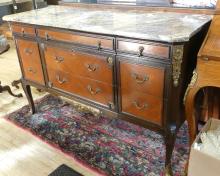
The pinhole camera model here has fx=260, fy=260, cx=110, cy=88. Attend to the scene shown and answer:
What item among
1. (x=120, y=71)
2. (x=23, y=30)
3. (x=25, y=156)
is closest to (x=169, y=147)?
(x=120, y=71)

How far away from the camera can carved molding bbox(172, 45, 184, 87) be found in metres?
1.38

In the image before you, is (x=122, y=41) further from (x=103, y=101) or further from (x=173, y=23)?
(x=103, y=101)

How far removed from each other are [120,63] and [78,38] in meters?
0.37

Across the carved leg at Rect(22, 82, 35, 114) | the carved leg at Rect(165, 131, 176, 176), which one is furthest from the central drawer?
the carved leg at Rect(22, 82, 35, 114)

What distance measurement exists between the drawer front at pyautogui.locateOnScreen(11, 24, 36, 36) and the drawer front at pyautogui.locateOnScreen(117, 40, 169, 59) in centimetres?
86

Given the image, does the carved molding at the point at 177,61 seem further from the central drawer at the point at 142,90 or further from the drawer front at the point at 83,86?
the drawer front at the point at 83,86

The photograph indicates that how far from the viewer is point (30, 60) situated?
89.0 inches

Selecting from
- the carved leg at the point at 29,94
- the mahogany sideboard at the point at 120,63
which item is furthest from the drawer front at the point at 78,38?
the carved leg at the point at 29,94

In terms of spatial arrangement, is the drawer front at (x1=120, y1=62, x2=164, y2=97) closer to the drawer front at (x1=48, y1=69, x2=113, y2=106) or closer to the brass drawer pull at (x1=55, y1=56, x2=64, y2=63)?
the drawer front at (x1=48, y1=69, x2=113, y2=106)

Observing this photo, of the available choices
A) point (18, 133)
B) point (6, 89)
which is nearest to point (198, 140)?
point (18, 133)

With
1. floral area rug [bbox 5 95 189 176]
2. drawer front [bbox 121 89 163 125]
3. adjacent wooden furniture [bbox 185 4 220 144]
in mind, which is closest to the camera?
adjacent wooden furniture [bbox 185 4 220 144]

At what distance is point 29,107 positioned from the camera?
8.95ft

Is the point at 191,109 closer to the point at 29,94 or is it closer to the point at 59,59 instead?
the point at 59,59

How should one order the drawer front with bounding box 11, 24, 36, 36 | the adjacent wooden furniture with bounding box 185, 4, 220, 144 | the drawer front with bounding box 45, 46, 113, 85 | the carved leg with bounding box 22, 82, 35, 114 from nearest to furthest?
the adjacent wooden furniture with bounding box 185, 4, 220, 144
the drawer front with bounding box 45, 46, 113, 85
the drawer front with bounding box 11, 24, 36, 36
the carved leg with bounding box 22, 82, 35, 114
